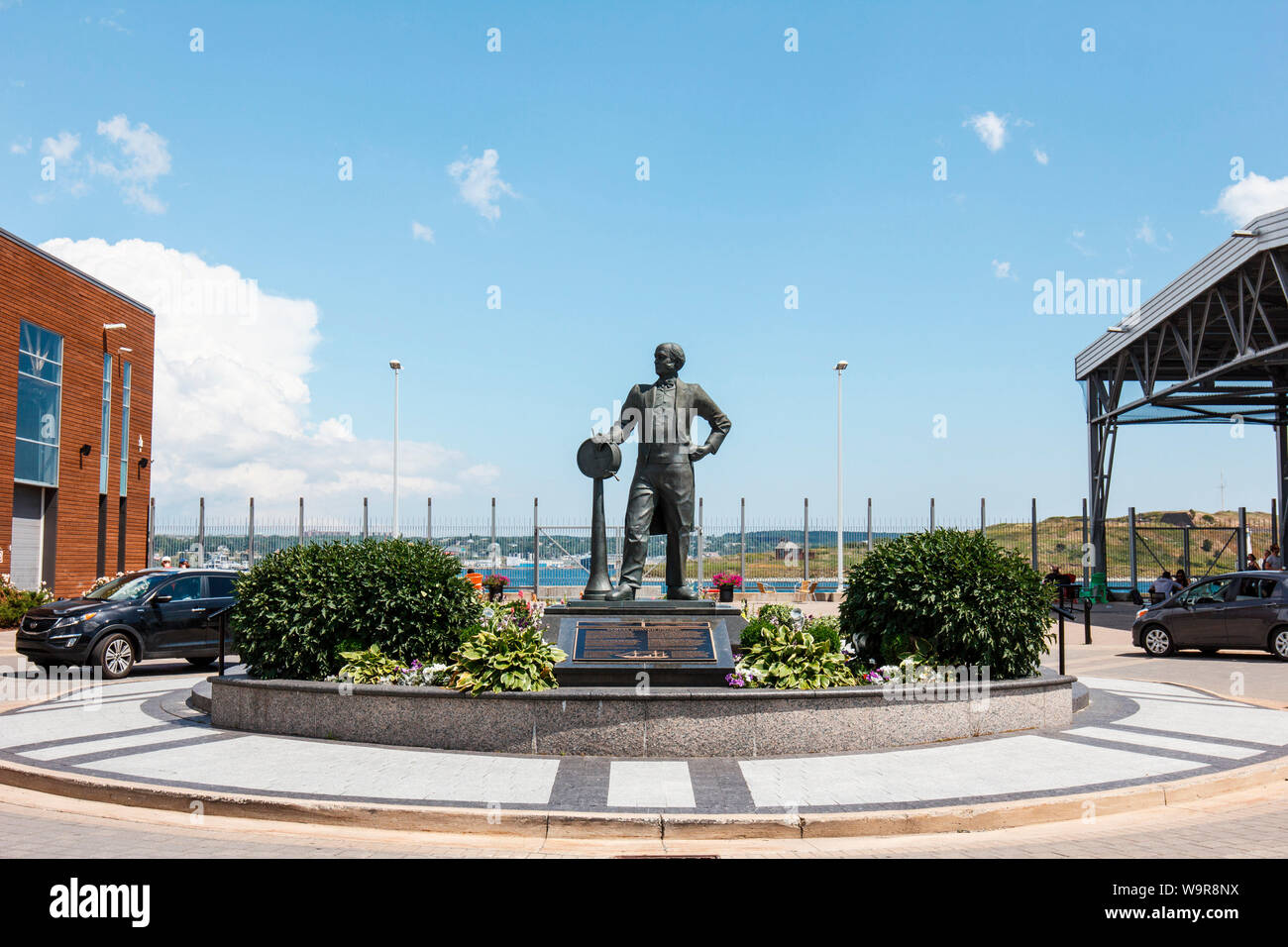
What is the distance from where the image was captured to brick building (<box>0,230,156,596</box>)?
26.3 meters

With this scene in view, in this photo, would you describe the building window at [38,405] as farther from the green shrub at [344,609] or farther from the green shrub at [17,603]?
the green shrub at [344,609]

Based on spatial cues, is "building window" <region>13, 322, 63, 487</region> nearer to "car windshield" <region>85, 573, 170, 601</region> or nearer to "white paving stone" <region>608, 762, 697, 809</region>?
"car windshield" <region>85, 573, 170, 601</region>

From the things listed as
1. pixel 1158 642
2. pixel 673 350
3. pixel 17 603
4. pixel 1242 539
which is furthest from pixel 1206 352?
pixel 17 603

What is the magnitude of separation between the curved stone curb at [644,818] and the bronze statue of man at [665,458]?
18.5ft

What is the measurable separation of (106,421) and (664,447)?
86.1 feet

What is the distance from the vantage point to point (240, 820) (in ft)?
20.5

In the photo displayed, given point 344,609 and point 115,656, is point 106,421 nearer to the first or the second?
point 115,656

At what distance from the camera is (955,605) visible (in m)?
9.27

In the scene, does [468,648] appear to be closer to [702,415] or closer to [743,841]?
[743,841]

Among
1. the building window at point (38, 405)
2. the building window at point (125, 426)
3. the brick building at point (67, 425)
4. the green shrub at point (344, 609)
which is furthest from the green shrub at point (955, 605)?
the building window at point (125, 426)

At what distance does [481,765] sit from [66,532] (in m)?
26.4

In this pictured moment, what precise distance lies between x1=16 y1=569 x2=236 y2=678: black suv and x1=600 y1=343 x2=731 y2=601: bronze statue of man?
19.6 ft

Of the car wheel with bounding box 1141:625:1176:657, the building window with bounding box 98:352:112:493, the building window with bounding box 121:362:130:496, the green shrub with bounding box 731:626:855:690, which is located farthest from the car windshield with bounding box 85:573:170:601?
the building window with bounding box 121:362:130:496

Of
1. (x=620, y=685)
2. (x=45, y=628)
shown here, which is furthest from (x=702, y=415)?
(x=45, y=628)
